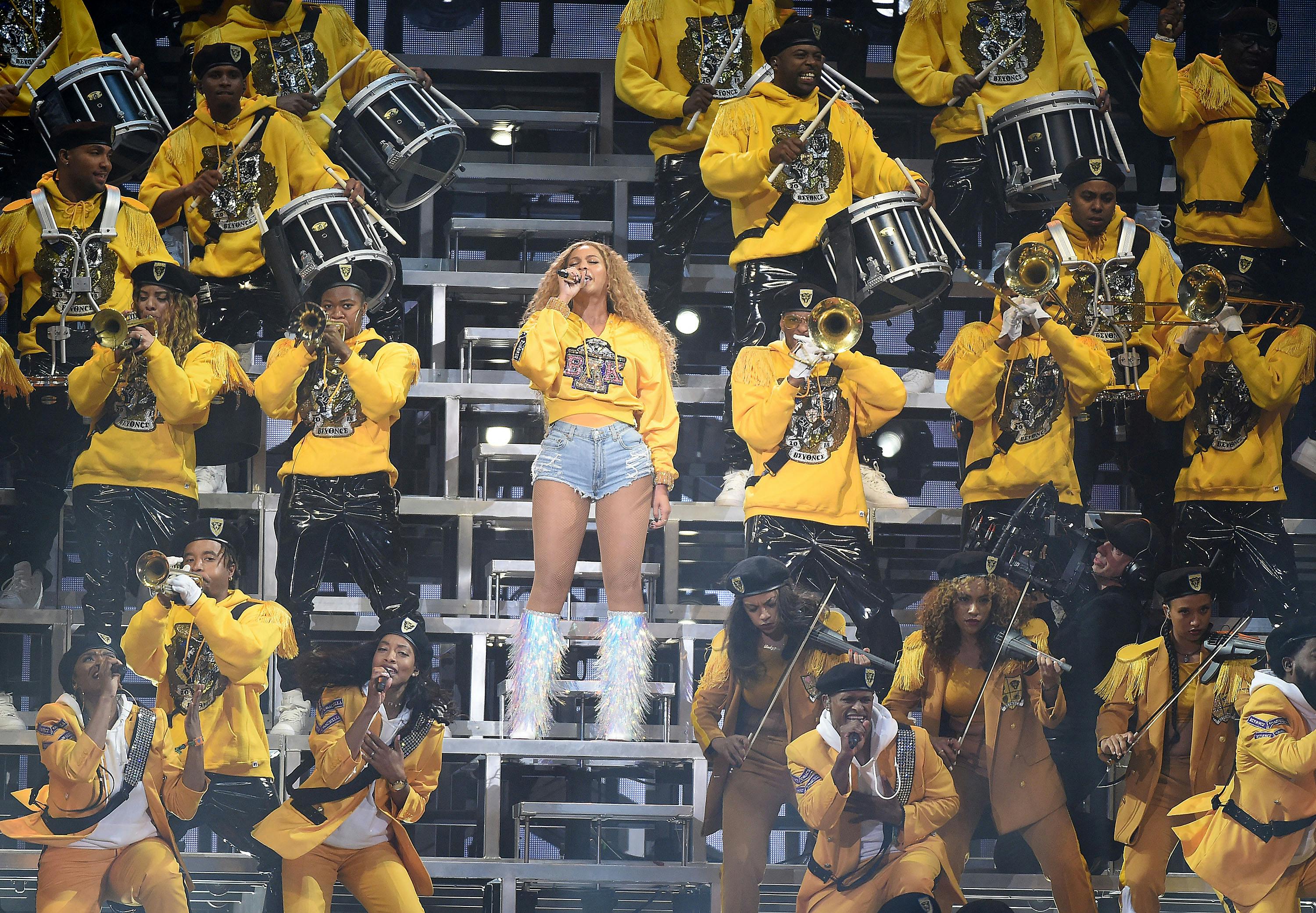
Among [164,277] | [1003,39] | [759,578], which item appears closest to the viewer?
[759,578]

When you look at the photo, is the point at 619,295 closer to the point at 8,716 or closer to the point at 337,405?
the point at 337,405

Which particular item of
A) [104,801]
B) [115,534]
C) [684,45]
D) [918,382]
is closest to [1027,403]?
[918,382]

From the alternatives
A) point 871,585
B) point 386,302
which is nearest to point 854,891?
point 871,585

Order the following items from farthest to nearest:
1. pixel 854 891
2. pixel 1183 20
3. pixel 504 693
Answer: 1. pixel 1183 20
2. pixel 504 693
3. pixel 854 891

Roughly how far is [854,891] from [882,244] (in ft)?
5.90

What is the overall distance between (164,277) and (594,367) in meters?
1.31

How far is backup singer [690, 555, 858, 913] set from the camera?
558cm

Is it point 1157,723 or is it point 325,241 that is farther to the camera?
point 325,241

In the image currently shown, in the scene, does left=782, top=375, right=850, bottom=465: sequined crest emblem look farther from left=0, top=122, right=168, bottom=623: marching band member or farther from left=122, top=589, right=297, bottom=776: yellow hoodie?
left=0, top=122, right=168, bottom=623: marching band member

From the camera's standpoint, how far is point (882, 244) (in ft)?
18.9

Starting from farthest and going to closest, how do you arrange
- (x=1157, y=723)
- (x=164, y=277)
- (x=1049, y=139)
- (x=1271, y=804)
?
(x=1049, y=139) < (x=164, y=277) < (x=1157, y=723) < (x=1271, y=804)

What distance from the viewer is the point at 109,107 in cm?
609

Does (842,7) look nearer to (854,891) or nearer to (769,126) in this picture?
(769,126)

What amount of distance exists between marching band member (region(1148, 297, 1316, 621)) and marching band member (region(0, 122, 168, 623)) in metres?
3.04
